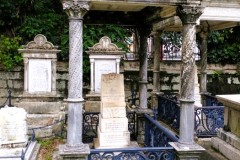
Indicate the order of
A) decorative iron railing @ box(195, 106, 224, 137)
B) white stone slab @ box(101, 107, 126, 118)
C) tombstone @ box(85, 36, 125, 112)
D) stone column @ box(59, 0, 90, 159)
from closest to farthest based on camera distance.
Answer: stone column @ box(59, 0, 90, 159) < white stone slab @ box(101, 107, 126, 118) < decorative iron railing @ box(195, 106, 224, 137) < tombstone @ box(85, 36, 125, 112)

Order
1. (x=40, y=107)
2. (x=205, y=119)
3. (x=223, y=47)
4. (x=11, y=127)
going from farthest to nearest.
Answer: (x=223, y=47) < (x=40, y=107) < (x=205, y=119) < (x=11, y=127)

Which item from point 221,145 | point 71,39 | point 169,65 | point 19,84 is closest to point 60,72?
point 19,84

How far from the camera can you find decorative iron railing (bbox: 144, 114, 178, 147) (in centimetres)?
593

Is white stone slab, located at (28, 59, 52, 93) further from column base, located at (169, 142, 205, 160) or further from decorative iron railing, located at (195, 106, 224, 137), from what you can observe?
column base, located at (169, 142, 205, 160)

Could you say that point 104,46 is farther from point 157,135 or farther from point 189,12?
point 189,12

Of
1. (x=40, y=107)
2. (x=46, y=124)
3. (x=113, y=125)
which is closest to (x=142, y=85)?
(x=113, y=125)

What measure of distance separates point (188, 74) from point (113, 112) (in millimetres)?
2262

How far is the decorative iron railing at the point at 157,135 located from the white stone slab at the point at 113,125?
63 centimetres

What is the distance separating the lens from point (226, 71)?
14914 millimetres

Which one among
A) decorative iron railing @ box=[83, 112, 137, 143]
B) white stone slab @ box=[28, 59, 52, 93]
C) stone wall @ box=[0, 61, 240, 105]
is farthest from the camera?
stone wall @ box=[0, 61, 240, 105]

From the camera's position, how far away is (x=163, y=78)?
14.2 m

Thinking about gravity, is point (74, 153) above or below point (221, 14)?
below

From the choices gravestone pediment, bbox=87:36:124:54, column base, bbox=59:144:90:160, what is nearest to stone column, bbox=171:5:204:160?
column base, bbox=59:144:90:160

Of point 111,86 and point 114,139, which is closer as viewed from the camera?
point 114,139
